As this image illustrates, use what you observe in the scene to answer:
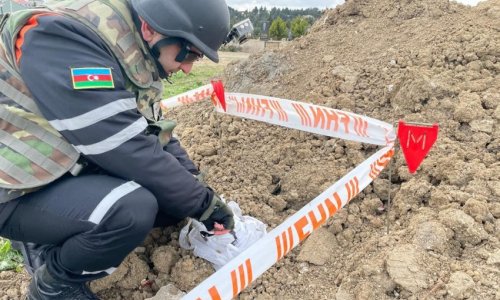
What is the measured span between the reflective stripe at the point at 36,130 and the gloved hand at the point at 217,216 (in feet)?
2.50

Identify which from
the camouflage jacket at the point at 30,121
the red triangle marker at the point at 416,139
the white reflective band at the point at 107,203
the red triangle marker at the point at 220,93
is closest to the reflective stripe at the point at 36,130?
the camouflage jacket at the point at 30,121

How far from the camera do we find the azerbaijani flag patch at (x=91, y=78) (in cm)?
183

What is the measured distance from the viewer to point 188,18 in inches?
83.5

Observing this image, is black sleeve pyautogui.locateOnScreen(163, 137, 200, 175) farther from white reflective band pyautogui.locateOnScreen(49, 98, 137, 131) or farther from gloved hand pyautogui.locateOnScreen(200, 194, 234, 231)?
white reflective band pyautogui.locateOnScreen(49, 98, 137, 131)

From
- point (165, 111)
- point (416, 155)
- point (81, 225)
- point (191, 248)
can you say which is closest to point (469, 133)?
point (416, 155)

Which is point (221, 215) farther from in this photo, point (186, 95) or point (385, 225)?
point (186, 95)

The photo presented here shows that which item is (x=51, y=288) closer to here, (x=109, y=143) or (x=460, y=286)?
(x=109, y=143)

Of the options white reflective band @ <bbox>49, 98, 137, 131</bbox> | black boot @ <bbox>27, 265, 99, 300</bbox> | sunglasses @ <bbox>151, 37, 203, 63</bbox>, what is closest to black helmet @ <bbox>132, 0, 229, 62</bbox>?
sunglasses @ <bbox>151, 37, 203, 63</bbox>

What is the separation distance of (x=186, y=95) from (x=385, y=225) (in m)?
2.65

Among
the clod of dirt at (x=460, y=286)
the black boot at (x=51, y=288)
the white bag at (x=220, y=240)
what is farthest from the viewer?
the white bag at (x=220, y=240)

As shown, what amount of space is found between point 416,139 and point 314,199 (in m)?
0.72

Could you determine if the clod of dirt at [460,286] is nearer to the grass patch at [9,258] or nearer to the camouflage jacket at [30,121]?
the camouflage jacket at [30,121]

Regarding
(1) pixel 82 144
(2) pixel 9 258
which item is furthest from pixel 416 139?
(2) pixel 9 258

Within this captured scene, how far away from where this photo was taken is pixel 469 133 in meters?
3.04
